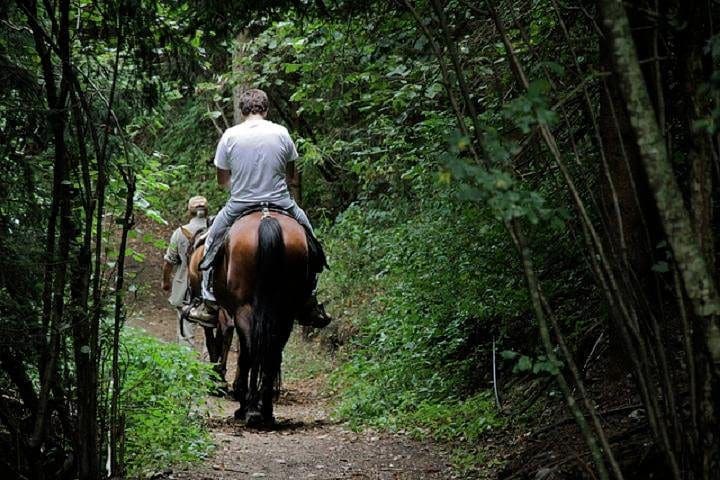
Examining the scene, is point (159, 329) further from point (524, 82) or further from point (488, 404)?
point (524, 82)

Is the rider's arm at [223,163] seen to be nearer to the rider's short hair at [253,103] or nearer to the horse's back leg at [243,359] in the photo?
the rider's short hair at [253,103]

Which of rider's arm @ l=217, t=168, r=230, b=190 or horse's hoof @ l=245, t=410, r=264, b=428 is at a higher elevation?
rider's arm @ l=217, t=168, r=230, b=190

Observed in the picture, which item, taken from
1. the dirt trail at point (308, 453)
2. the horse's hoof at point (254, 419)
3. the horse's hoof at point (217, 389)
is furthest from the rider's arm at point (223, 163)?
the horse's hoof at point (254, 419)

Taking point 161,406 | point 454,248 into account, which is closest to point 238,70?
point 454,248

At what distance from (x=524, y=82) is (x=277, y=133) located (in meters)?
5.46

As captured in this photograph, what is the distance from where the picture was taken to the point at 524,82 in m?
2.96

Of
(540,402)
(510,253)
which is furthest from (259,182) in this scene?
(540,402)

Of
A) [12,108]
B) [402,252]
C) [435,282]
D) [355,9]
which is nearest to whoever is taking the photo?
[12,108]

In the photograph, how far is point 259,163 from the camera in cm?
816

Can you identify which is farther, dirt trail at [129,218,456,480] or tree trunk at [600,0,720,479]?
dirt trail at [129,218,456,480]

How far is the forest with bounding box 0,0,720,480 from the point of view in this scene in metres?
2.79

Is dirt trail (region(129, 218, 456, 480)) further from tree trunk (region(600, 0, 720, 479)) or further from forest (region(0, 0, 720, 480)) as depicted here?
tree trunk (region(600, 0, 720, 479))

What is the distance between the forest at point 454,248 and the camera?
2795 millimetres

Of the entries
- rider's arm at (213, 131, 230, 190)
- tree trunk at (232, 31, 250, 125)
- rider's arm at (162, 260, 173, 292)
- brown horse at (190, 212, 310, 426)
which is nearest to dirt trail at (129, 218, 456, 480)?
brown horse at (190, 212, 310, 426)
